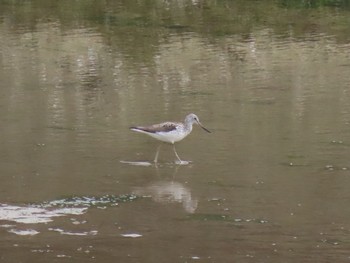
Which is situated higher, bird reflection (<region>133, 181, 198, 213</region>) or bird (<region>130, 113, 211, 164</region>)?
bird (<region>130, 113, 211, 164</region>)

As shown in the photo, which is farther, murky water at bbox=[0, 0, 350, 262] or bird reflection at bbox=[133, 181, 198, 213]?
bird reflection at bbox=[133, 181, 198, 213]

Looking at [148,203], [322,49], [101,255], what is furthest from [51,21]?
[101,255]

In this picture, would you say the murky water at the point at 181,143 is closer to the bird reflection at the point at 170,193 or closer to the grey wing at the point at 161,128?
the bird reflection at the point at 170,193

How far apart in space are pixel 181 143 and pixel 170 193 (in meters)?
2.99

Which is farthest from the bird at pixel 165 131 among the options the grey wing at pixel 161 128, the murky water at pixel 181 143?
the murky water at pixel 181 143

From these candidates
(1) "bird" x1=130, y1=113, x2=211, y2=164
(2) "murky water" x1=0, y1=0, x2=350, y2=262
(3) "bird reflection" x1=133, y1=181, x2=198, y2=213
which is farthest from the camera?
(1) "bird" x1=130, y1=113, x2=211, y2=164

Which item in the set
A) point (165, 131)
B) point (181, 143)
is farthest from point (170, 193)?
point (181, 143)

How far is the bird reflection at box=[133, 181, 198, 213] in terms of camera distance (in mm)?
11867

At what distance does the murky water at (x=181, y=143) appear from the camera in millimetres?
10469

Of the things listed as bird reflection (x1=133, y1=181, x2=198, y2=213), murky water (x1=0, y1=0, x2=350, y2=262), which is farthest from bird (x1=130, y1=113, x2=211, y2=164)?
bird reflection (x1=133, y1=181, x2=198, y2=213)

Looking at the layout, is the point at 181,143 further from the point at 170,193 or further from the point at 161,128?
the point at 170,193

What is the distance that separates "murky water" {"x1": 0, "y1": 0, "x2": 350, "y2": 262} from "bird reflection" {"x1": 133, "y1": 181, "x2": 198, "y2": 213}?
0.11ft

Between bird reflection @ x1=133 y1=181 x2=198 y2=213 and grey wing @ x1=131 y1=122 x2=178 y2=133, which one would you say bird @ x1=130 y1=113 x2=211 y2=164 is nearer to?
grey wing @ x1=131 y1=122 x2=178 y2=133

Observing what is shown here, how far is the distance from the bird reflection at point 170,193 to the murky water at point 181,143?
1.3 inches
